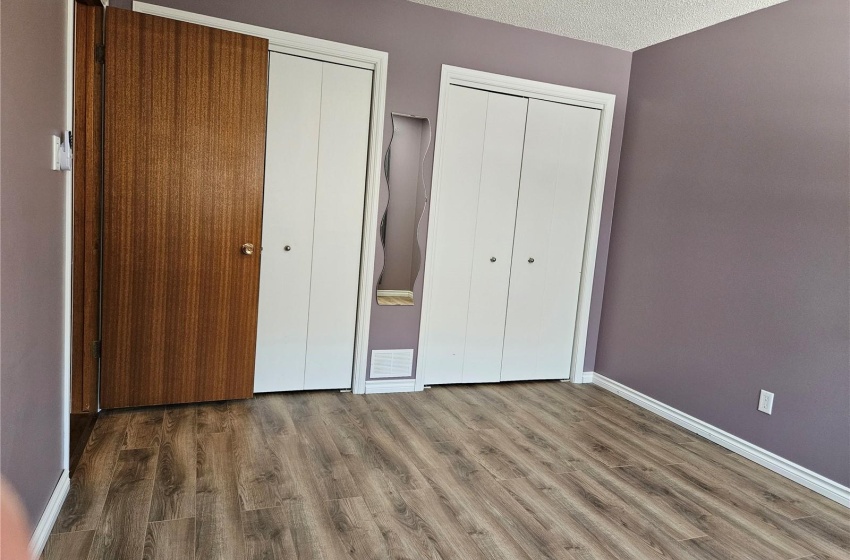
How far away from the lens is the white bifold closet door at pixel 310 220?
3188 mm

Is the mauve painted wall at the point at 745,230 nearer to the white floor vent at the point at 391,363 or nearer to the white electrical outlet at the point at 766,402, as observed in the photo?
the white electrical outlet at the point at 766,402

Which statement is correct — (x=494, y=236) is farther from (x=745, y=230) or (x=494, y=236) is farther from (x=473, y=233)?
(x=745, y=230)

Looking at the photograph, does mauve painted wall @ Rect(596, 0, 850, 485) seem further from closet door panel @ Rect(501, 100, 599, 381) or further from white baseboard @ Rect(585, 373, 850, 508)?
closet door panel @ Rect(501, 100, 599, 381)

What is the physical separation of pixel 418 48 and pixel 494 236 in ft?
4.26

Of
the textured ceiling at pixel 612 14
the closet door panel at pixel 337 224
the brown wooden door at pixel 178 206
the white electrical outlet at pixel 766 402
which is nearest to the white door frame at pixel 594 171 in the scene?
the textured ceiling at pixel 612 14

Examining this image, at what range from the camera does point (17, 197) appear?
5.09ft

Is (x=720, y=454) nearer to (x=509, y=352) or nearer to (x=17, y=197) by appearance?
(x=509, y=352)

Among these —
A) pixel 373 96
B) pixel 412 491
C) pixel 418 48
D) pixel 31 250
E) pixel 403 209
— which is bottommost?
pixel 412 491

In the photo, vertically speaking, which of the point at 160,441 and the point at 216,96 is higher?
the point at 216,96

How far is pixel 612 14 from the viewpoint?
3289 millimetres

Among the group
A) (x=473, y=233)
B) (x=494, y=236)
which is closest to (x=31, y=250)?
(x=473, y=233)

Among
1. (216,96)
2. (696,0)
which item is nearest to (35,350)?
(216,96)

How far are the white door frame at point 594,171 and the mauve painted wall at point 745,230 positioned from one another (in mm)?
188

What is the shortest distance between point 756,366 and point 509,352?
5.04 ft
